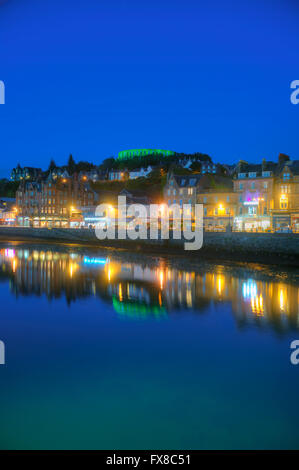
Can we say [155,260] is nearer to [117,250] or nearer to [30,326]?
[117,250]

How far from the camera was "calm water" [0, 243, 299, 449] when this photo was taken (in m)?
7.05

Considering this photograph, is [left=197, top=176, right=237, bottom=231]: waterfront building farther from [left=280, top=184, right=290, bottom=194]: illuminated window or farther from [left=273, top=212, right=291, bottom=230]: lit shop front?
[left=280, top=184, right=290, bottom=194]: illuminated window

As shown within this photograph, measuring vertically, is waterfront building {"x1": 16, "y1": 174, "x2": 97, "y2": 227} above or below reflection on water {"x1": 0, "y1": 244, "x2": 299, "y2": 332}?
above

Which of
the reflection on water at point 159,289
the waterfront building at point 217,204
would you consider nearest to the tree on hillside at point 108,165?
the waterfront building at point 217,204

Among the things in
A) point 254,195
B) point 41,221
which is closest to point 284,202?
point 254,195

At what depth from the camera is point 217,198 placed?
4766cm

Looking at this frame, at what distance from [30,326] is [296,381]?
920 centimetres

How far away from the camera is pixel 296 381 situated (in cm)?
908

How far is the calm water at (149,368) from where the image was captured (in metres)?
7.05

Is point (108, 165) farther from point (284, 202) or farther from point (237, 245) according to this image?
point (237, 245)

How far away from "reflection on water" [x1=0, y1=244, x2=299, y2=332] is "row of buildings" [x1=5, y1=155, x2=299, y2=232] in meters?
12.3

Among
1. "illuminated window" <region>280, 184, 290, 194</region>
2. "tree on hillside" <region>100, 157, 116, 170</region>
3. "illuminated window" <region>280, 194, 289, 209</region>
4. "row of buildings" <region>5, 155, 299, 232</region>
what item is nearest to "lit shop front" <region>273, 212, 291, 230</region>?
"row of buildings" <region>5, 155, 299, 232</region>

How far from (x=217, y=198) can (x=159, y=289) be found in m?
30.1
